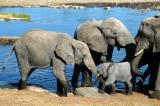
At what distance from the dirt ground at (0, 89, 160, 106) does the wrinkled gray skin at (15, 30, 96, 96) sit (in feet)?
2.39

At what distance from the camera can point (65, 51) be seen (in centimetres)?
1331

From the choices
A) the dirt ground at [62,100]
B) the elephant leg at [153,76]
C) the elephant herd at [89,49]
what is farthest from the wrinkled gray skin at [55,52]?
the elephant leg at [153,76]

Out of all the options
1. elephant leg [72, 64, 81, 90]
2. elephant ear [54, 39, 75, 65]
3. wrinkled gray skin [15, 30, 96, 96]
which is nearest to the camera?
elephant ear [54, 39, 75, 65]

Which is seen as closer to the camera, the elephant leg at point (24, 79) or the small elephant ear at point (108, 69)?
the small elephant ear at point (108, 69)

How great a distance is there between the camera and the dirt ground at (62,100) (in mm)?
11398

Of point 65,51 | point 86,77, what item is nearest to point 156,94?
point 86,77

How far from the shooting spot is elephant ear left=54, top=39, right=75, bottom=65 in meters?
13.3

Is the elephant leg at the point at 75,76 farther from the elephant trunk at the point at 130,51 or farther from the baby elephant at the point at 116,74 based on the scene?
the elephant trunk at the point at 130,51

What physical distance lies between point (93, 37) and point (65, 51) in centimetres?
139

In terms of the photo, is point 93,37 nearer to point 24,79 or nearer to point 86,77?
point 86,77

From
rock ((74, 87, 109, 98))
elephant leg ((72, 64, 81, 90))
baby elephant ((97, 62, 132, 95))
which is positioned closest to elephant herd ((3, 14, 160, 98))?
baby elephant ((97, 62, 132, 95))

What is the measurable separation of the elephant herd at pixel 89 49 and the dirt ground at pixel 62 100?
1.93 feet

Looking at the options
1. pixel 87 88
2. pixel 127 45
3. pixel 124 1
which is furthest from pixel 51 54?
pixel 124 1

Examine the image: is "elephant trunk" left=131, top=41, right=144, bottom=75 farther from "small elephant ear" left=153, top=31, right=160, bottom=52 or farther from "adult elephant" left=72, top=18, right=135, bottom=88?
"adult elephant" left=72, top=18, right=135, bottom=88
